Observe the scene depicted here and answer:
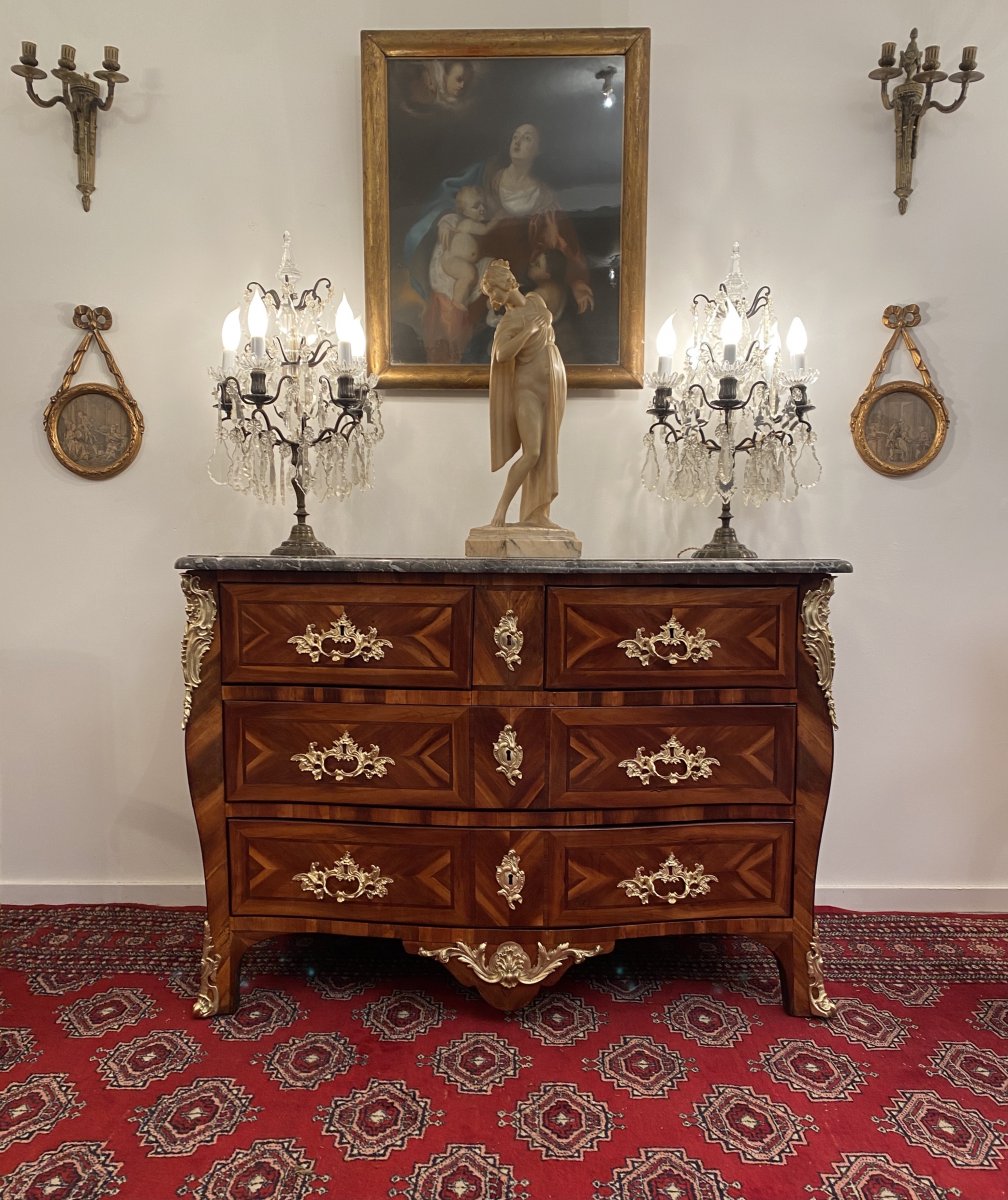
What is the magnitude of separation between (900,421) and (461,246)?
1.62 meters

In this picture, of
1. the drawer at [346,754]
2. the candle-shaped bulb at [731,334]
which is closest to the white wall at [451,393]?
the candle-shaped bulb at [731,334]

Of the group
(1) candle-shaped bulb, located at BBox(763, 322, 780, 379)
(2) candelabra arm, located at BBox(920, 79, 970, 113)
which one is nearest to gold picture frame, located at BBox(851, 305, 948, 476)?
(1) candle-shaped bulb, located at BBox(763, 322, 780, 379)

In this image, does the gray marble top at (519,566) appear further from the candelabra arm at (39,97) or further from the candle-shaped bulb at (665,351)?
the candelabra arm at (39,97)

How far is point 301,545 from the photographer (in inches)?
83.9

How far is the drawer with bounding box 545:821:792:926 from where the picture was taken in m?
1.71

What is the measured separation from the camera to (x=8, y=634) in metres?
2.46

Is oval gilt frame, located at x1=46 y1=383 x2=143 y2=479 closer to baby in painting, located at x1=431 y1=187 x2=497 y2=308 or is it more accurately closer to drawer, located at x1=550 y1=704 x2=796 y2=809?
baby in painting, located at x1=431 y1=187 x2=497 y2=308

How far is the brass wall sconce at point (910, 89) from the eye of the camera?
216cm

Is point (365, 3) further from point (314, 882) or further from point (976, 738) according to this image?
point (976, 738)

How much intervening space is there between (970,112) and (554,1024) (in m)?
3.15

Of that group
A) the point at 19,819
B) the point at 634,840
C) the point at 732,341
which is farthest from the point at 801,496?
the point at 19,819

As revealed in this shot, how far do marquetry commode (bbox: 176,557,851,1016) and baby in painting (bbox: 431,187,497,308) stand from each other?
3.99ft

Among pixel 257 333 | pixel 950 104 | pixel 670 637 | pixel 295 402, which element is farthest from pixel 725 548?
pixel 950 104

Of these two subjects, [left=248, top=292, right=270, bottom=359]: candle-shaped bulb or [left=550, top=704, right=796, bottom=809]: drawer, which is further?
[left=248, top=292, right=270, bottom=359]: candle-shaped bulb
